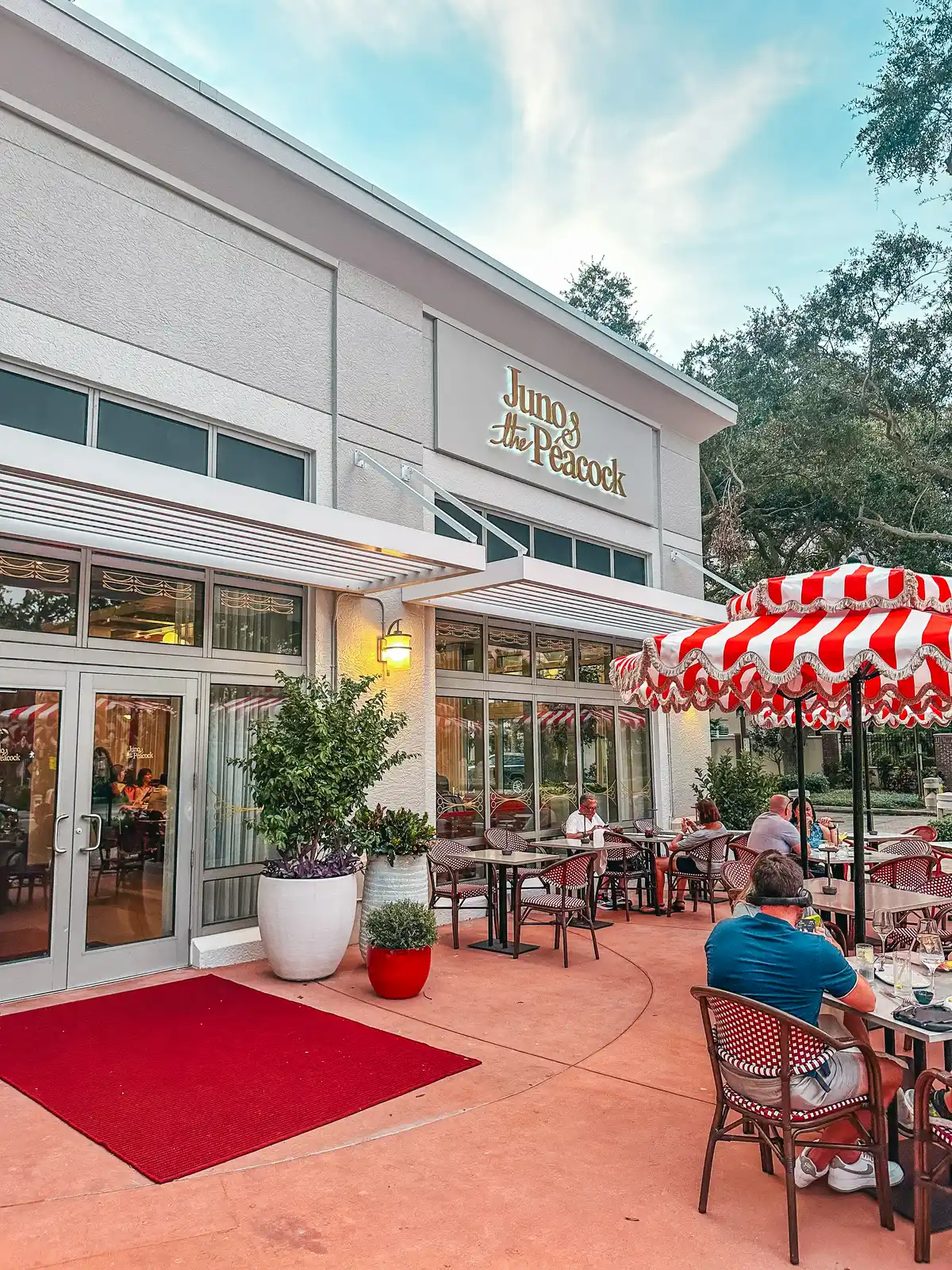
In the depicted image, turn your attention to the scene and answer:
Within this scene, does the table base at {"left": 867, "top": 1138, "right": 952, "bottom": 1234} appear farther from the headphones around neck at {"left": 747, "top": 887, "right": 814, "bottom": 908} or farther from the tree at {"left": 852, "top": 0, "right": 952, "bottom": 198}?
the tree at {"left": 852, "top": 0, "right": 952, "bottom": 198}

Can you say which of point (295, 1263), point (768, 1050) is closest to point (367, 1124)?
point (295, 1263)

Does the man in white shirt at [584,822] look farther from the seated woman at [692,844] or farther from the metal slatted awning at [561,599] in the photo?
the metal slatted awning at [561,599]

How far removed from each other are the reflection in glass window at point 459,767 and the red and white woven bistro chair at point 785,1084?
6.37m

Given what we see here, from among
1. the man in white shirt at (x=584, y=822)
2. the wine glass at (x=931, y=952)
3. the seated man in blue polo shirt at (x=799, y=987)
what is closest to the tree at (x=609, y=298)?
the man in white shirt at (x=584, y=822)

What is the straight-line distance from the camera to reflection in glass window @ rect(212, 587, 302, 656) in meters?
8.05

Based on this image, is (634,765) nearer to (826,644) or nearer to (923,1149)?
(826,644)

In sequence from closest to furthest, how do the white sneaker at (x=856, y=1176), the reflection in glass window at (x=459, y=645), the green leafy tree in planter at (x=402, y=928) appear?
the white sneaker at (x=856, y=1176), the green leafy tree in planter at (x=402, y=928), the reflection in glass window at (x=459, y=645)

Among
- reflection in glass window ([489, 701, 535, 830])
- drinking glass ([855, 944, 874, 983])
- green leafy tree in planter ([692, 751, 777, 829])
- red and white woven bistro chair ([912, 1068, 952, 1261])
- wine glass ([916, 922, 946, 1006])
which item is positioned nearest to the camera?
red and white woven bistro chair ([912, 1068, 952, 1261])

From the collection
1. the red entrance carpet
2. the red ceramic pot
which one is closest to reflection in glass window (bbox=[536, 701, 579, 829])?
the red ceramic pot

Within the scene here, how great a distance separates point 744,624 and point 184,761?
472cm

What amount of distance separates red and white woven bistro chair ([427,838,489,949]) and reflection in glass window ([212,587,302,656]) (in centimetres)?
232

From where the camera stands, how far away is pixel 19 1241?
11.3ft

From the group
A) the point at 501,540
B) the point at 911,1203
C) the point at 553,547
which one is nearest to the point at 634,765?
the point at 553,547

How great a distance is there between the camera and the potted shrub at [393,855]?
7.50 metres
